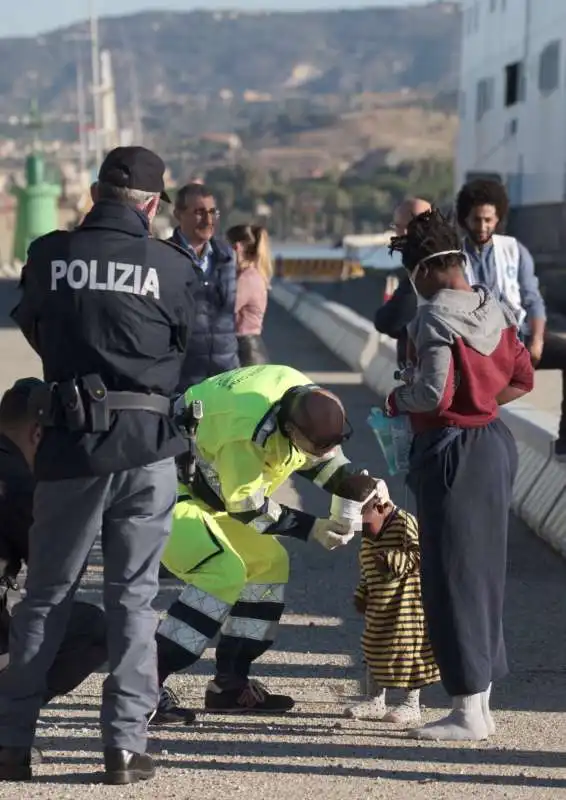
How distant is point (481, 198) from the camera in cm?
862

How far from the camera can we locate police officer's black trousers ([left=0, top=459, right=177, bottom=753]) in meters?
5.36

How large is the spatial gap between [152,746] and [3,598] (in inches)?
28.6

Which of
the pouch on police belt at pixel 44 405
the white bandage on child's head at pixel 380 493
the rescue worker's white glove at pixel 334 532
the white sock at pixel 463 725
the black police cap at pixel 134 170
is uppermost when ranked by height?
the black police cap at pixel 134 170

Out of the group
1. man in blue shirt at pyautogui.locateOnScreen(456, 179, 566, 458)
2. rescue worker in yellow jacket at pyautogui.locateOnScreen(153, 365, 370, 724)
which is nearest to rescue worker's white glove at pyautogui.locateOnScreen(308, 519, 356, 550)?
rescue worker in yellow jacket at pyautogui.locateOnScreen(153, 365, 370, 724)

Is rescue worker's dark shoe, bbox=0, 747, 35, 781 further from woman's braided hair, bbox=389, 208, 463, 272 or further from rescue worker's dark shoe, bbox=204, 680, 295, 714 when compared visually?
woman's braided hair, bbox=389, 208, 463, 272

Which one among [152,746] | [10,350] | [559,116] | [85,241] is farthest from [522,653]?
[559,116]

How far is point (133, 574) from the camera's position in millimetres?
5426

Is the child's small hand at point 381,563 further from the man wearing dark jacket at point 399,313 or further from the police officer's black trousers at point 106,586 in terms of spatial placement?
the man wearing dark jacket at point 399,313

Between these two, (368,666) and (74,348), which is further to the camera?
(368,666)

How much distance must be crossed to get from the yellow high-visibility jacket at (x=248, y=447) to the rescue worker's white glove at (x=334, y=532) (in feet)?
0.23

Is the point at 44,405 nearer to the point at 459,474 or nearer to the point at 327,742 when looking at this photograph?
the point at 459,474

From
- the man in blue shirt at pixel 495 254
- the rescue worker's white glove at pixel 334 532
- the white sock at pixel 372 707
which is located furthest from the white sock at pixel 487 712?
the man in blue shirt at pixel 495 254

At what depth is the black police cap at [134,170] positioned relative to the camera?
5539 mm

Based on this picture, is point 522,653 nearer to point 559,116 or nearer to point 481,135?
point 559,116
